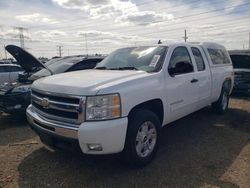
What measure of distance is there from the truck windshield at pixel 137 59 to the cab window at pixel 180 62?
0.23 metres

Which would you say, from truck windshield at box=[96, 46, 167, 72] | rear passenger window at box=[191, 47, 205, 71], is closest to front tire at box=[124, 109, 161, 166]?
truck windshield at box=[96, 46, 167, 72]

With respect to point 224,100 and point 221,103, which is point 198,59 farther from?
point 224,100

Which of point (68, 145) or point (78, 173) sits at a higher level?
point (68, 145)

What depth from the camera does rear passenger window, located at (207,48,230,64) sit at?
251 inches

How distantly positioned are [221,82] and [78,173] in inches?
175

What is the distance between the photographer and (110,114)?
3312 millimetres

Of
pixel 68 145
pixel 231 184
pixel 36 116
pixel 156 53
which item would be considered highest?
pixel 156 53

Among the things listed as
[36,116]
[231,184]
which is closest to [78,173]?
[36,116]

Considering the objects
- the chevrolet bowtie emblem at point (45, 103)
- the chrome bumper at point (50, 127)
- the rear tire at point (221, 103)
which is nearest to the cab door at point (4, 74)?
the chrome bumper at point (50, 127)

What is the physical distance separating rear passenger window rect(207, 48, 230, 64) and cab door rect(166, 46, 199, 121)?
1.30 metres

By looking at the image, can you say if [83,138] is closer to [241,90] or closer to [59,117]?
[59,117]

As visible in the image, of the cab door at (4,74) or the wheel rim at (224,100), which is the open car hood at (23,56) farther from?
the cab door at (4,74)

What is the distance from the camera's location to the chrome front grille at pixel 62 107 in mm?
3305

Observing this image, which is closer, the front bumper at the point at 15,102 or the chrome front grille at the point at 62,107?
the chrome front grille at the point at 62,107
